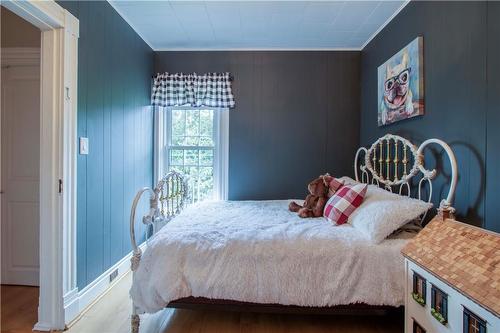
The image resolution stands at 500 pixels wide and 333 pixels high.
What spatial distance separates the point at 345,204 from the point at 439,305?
960 mm

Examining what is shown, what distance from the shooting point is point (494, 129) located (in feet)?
4.78

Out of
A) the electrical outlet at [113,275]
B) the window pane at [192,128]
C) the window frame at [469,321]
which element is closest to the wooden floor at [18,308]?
the electrical outlet at [113,275]

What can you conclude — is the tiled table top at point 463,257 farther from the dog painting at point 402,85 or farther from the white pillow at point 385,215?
the dog painting at point 402,85

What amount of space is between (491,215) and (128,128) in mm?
3002

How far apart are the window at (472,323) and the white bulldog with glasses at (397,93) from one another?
1675 millimetres

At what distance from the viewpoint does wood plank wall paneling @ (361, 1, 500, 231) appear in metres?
1.50

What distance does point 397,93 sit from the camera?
7.91 ft

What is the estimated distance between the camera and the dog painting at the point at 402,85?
210 centimetres

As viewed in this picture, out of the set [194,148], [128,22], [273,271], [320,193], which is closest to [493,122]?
[320,193]

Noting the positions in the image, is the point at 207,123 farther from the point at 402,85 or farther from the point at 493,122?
the point at 493,122

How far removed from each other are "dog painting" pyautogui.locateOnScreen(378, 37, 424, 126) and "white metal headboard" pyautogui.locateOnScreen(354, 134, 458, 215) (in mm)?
235

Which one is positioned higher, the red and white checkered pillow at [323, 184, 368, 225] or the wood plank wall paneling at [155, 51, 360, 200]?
the wood plank wall paneling at [155, 51, 360, 200]

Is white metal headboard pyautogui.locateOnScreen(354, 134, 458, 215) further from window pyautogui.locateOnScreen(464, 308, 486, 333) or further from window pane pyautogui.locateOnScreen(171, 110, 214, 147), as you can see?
window pane pyautogui.locateOnScreen(171, 110, 214, 147)

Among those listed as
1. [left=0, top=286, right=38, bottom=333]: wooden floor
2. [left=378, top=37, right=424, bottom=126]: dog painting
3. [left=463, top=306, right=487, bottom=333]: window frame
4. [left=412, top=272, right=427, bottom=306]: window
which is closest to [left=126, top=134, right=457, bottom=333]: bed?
[left=412, top=272, right=427, bottom=306]: window
